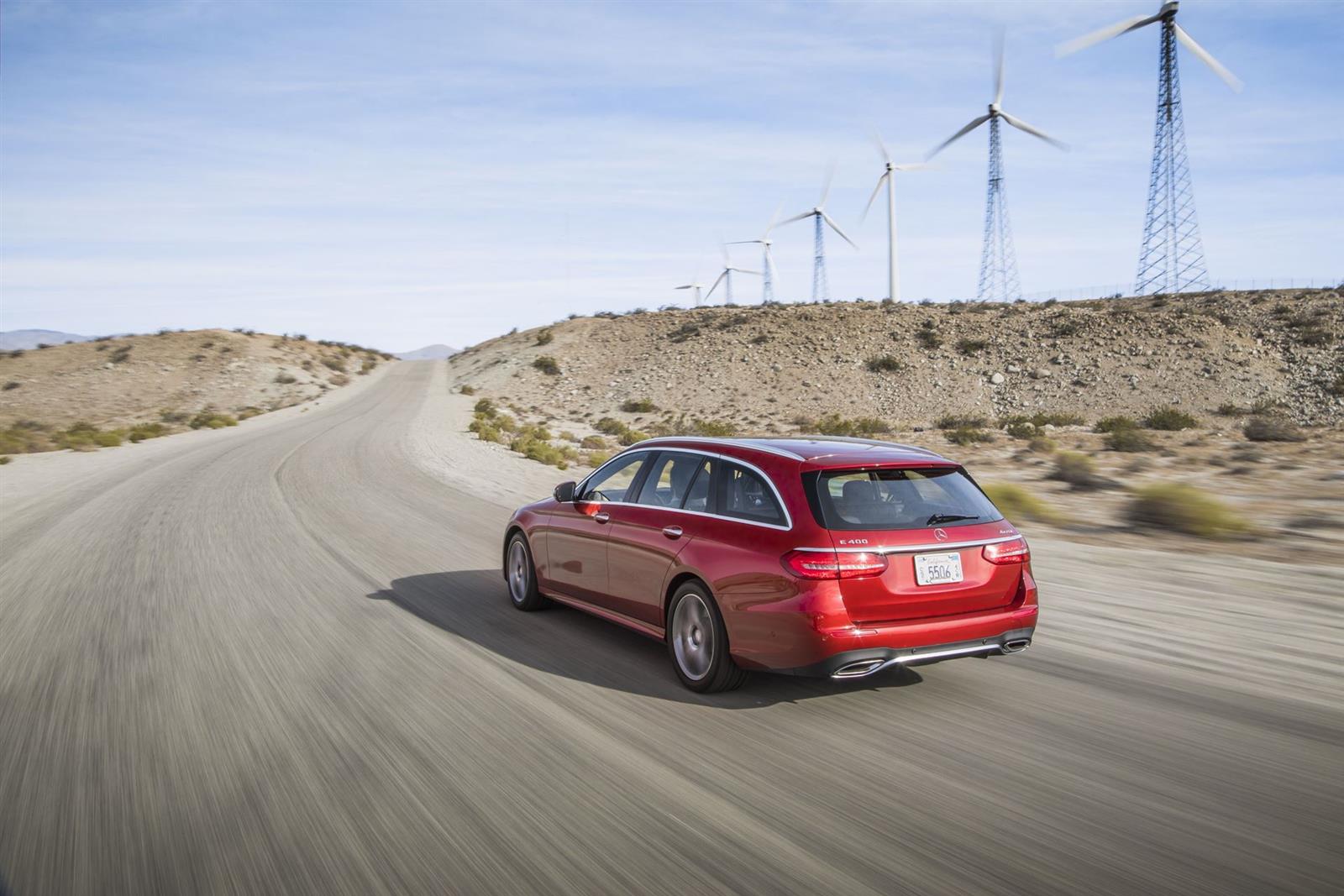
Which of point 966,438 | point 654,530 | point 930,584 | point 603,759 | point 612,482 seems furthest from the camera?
point 966,438

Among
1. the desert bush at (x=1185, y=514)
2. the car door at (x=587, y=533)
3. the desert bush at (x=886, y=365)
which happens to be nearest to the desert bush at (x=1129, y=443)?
the desert bush at (x=1185, y=514)

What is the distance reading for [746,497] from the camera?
562 centimetres

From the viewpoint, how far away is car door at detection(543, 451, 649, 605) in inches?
267

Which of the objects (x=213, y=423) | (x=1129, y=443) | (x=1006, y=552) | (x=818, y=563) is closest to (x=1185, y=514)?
(x=1006, y=552)

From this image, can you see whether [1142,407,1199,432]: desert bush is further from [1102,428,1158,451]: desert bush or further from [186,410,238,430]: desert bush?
[186,410,238,430]: desert bush

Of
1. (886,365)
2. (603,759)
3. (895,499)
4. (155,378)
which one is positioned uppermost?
(886,365)

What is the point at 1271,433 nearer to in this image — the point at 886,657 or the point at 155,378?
the point at 886,657

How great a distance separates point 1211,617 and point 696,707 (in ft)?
15.1

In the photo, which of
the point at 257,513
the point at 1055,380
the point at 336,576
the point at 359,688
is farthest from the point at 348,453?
the point at 1055,380

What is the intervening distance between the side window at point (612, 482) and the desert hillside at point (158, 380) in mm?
47802

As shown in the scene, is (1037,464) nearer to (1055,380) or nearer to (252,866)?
(252,866)

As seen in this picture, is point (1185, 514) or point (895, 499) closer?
point (895, 499)

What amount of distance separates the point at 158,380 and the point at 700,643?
7815cm

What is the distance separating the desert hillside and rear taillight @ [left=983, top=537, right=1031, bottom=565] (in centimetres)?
5070
